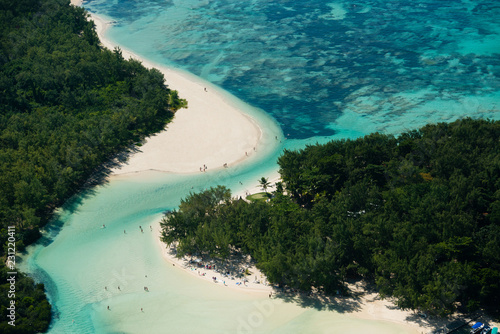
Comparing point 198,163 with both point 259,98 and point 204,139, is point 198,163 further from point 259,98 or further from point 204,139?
point 259,98

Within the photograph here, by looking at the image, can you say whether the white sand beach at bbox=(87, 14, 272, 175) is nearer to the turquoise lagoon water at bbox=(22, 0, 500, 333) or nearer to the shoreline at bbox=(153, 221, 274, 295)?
the turquoise lagoon water at bbox=(22, 0, 500, 333)

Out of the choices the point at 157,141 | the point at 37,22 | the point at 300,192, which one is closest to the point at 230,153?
the point at 157,141

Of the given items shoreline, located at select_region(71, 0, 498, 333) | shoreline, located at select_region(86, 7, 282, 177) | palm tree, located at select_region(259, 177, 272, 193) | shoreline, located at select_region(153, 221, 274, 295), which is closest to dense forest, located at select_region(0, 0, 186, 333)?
shoreline, located at select_region(86, 7, 282, 177)

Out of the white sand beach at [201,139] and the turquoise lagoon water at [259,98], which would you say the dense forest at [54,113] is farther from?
the turquoise lagoon water at [259,98]

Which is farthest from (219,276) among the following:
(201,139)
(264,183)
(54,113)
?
(54,113)

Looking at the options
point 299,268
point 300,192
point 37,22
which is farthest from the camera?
point 37,22

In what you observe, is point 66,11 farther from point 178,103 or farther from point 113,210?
point 113,210

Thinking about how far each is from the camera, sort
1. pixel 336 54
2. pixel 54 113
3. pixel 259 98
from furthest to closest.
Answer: pixel 336 54 < pixel 259 98 < pixel 54 113

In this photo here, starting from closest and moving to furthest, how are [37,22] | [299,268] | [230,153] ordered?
[299,268] → [230,153] → [37,22]
